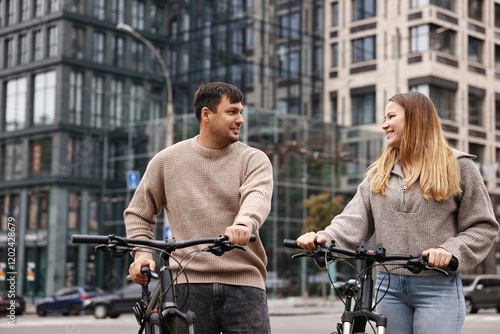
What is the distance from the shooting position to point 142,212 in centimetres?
409

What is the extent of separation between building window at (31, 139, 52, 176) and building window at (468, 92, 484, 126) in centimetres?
1844

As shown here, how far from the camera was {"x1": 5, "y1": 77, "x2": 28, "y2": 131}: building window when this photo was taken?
37.0m

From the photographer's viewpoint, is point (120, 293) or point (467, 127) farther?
point (467, 127)

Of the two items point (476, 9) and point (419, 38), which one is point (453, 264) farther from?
Answer: point (419, 38)

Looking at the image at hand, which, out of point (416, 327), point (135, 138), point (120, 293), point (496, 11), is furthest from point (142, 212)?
point (135, 138)

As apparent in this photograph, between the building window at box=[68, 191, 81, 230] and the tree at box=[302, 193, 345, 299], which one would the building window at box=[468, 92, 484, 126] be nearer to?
the tree at box=[302, 193, 345, 299]

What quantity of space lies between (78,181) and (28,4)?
25.8 ft

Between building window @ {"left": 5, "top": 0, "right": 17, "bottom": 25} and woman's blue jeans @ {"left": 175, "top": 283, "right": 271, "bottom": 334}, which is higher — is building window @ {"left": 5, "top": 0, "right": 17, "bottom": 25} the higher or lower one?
the higher one

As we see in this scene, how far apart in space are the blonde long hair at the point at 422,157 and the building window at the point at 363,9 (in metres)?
35.8

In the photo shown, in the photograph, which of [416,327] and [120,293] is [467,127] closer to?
[120,293]

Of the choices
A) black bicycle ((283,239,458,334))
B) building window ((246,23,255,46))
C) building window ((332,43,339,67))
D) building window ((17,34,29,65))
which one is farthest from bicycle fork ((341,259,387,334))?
building window ((332,43,339,67))

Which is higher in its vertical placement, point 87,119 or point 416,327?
point 87,119

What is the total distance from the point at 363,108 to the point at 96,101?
12650 millimetres

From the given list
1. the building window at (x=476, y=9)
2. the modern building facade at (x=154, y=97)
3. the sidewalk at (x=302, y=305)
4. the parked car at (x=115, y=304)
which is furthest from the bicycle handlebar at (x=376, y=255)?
the building window at (x=476, y=9)
